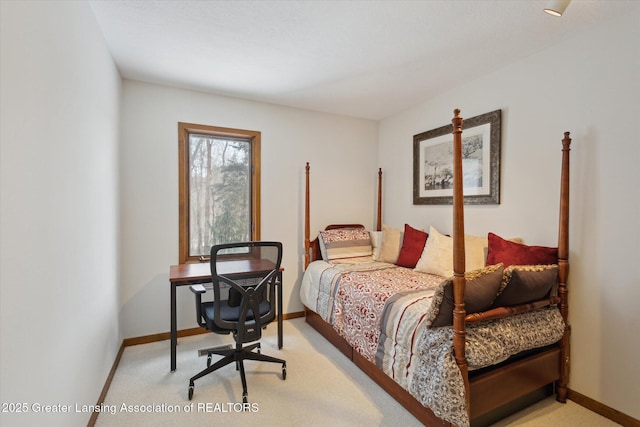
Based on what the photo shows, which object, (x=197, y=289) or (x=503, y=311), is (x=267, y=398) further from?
(x=503, y=311)

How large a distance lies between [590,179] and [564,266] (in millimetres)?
608

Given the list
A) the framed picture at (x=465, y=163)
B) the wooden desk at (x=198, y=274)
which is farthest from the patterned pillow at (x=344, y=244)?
the wooden desk at (x=198, y=274)

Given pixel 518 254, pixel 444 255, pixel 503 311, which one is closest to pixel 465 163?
pixel 444 255

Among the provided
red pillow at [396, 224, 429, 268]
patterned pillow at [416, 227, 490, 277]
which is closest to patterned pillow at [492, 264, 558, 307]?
patterned pillow at [416, 227, 490, 277]

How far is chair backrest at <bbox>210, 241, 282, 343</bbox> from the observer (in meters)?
2.11

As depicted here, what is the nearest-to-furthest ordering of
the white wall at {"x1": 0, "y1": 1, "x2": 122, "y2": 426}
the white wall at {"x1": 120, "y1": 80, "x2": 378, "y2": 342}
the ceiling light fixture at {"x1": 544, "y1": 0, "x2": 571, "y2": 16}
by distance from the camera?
the white wall at {"x1": 0, "y1": 1, "x2": 122, "y2": 426} < the ceiling light fixture at {"x1": 544, "y1": 0, "x2": 571, "y2": 16} < the white wall at {"x1": 120, "y1": 80, "x2": 378, "y2": 342}

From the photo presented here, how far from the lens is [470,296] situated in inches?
62.7

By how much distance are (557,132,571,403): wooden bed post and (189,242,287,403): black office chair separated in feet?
6.39

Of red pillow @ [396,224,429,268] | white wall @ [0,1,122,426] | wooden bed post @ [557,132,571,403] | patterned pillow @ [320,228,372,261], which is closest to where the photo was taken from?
white wall @ [0,1,122,426]

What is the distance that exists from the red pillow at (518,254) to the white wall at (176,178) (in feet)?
6.33

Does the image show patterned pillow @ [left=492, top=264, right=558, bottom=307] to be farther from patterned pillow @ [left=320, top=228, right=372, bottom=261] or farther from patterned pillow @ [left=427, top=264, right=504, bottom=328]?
patterned pillow @ [left=320, top=228, right=372, bottom=261]

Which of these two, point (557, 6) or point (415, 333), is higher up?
point (557, 6)

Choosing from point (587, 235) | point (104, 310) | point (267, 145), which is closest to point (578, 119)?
point (587, 235)

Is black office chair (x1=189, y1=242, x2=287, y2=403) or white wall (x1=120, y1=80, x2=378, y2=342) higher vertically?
white wall (x1=120, y1=80, x2=378, y2=342)
